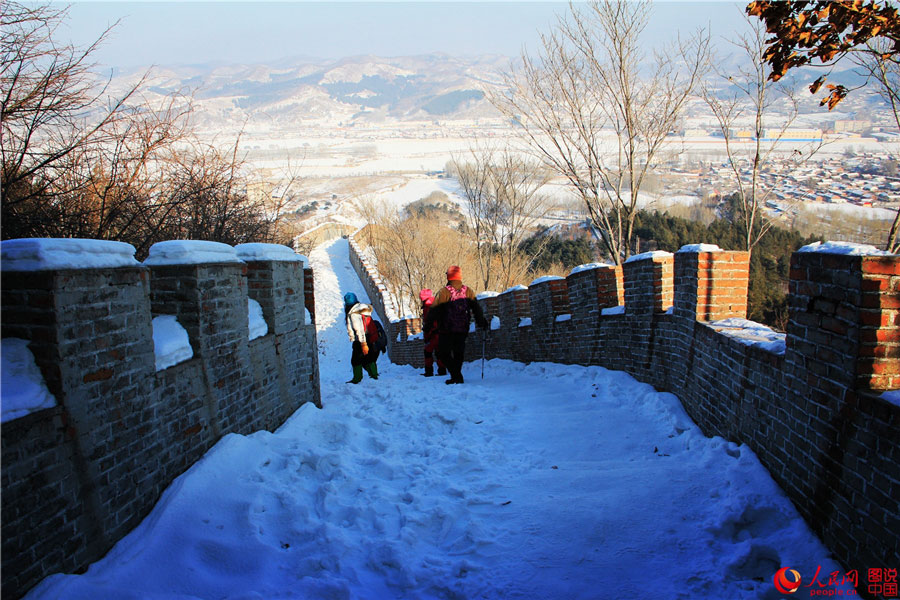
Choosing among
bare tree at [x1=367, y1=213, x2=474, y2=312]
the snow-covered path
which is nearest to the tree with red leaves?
the snow-covered path

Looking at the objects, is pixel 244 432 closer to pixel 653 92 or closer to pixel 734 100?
pixel 653 92

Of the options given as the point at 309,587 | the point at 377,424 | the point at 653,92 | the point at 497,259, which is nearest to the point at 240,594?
the point at 309,587

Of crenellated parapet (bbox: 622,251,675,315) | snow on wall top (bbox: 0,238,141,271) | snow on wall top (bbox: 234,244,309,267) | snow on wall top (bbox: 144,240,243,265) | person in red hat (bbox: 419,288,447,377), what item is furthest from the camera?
person in red hat (bbox: 419,288,447,377)

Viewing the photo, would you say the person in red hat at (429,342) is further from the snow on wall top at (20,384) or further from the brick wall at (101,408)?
the snow on wall top at (20,384)

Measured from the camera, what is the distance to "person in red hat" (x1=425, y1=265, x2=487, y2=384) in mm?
8398

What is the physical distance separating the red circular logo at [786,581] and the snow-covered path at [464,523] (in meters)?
0.03

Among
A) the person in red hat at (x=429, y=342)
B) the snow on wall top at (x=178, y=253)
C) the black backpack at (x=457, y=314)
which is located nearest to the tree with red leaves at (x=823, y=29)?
the snow on wall top at (x=178, y=253)

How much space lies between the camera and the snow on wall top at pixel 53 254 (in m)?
2.47

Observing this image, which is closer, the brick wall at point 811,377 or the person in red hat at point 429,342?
the brick wall at point 811,377

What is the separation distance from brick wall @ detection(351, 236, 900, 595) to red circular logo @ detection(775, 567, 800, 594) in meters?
0.25

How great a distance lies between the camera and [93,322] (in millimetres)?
2746

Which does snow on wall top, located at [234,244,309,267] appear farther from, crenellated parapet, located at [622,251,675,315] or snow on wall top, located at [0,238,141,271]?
crenellated parapet, located at [622,251,675,315]

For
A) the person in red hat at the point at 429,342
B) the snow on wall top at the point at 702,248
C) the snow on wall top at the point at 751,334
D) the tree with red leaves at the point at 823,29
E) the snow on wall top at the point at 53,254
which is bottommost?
the person in red hat at the point at 429,342

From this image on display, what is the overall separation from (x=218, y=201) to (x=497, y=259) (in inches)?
730
